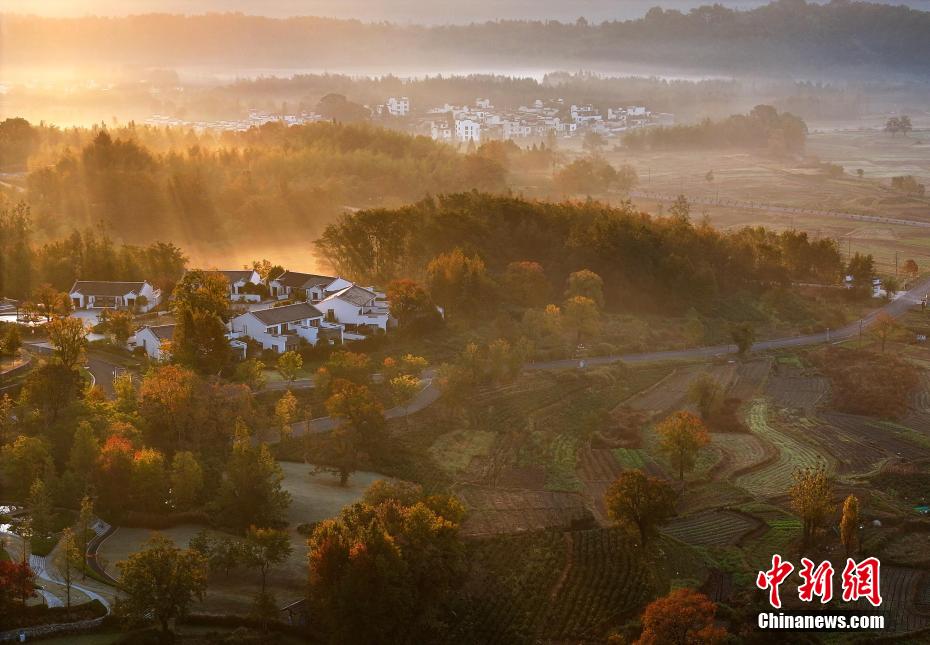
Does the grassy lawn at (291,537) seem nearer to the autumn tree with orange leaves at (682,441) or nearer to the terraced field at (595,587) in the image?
the terraced field at (595,587)

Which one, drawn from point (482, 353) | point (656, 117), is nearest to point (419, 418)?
point (482, 353)

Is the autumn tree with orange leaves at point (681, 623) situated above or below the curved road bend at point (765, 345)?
above

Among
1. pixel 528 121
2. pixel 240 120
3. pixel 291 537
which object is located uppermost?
pixel 240 120

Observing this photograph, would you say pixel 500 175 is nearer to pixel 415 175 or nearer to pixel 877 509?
pixel 415 175

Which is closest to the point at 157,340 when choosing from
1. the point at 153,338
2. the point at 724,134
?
the point at 153,338

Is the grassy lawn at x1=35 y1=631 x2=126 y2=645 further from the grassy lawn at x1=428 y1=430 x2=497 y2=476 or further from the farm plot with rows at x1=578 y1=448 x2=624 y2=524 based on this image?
the farm plot with rows at x1=578 y1=448 x2=624 y2=524

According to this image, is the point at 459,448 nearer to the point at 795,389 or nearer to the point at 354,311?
the point at 354,311

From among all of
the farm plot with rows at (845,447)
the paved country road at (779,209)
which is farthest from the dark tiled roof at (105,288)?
the paved country road at (779,209)
